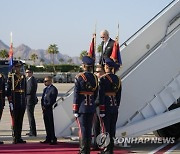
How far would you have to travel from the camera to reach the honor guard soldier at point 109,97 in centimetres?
714

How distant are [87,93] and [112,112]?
1.92 ft

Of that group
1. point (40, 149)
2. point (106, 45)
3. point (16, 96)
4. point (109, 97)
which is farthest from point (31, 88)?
point (109, 97)

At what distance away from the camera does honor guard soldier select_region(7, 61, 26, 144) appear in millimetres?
8883

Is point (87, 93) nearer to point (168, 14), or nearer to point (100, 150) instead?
point (100, 150)

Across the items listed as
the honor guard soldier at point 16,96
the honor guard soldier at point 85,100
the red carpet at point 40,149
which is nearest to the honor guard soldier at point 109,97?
the honor guard soldier at point 85,100

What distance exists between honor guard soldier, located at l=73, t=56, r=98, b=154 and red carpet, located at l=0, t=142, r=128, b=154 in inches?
40.9

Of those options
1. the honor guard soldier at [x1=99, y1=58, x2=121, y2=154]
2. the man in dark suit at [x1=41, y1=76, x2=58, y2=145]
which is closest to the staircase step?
the man in dark suit at [x1=41, y1=76, x2=58, y2=145]

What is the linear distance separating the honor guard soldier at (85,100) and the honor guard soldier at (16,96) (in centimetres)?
236

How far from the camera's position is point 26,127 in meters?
12.2

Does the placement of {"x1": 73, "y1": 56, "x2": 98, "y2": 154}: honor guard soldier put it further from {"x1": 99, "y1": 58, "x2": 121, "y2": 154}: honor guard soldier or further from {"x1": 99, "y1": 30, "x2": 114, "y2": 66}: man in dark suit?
{"x1": 99, "y1": 30, "x2": 114, "y2": 66}: man in dark suit

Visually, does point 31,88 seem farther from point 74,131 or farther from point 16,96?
point 74,131

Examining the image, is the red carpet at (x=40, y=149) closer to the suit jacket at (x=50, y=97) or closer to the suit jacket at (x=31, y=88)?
the suit jacket at (x=50, y=97)

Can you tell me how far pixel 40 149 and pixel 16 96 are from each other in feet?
4.52

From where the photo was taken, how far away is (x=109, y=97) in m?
7.24
